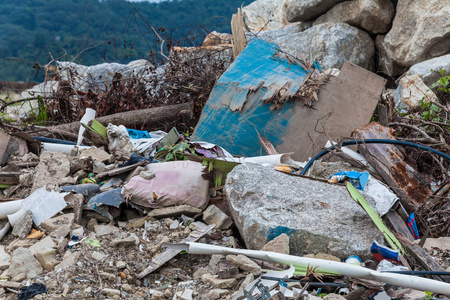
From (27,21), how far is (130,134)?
3071cm

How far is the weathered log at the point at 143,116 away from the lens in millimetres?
4715

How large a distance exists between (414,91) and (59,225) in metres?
4.18

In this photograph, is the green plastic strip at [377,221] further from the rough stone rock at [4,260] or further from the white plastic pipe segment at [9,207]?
the white plastic pipe segment at [9,207]

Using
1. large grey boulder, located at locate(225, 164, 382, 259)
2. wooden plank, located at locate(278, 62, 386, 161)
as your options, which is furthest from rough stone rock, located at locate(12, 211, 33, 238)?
wooden plank, located at locate(278, 62, 386, 161)

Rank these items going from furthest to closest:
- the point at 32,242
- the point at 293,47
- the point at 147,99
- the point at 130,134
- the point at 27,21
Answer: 1. the point at 27,21
2. the point at 293,47
3. the point at 147,99
4. the point at 130,134
5. the point at 32,242

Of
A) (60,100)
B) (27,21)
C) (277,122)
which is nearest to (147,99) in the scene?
(60,100)

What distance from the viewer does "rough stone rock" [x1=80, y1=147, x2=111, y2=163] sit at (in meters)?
3.69

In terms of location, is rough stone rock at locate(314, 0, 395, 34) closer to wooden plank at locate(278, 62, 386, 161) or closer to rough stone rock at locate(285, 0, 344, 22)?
rough stone rock at locate(285, 0, 344, 22)

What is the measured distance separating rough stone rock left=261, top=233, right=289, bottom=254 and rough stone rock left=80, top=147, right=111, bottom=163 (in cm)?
199

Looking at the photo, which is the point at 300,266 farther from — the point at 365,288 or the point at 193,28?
the point at 193,28

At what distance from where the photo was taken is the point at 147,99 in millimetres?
5340

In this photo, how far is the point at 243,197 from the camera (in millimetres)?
2580

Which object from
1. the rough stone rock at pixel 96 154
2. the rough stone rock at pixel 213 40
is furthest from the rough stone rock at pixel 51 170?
the rough stone rock at pixel 213 40

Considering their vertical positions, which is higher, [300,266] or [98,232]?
[300,266]
